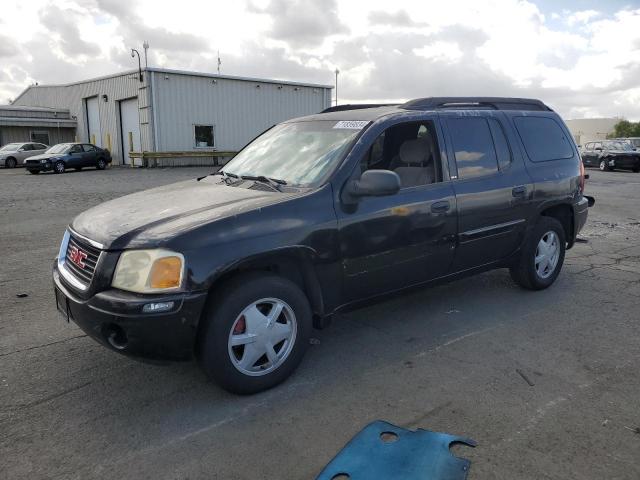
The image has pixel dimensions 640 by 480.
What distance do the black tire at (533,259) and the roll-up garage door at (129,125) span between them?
1044 inches

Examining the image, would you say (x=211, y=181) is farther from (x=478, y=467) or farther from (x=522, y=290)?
(x=522, y=290)

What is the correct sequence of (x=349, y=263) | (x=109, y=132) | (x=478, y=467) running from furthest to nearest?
1. (x=109, y=132)
2. (x=349, y=263)
3. (x=478, y=467)

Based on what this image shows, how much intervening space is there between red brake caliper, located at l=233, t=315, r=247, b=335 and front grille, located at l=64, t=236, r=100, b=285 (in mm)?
910

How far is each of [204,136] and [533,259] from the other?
25.7 m

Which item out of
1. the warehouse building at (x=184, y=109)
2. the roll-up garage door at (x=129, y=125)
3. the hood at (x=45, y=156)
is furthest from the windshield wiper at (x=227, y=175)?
the roll-up garage door at (x=129, y=125)

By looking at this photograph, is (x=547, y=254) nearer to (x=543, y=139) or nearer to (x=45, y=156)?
(x=543, y=139)

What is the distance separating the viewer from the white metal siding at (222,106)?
27100 mm

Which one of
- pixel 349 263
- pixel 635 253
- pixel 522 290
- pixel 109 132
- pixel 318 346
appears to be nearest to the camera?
pixel 349 263

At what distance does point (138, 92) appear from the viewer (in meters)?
27.1

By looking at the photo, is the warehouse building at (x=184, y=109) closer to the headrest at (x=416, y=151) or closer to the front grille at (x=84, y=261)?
the headrest at (x=416, y=151)

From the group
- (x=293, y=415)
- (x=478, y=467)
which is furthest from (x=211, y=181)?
(x=478, y=467)

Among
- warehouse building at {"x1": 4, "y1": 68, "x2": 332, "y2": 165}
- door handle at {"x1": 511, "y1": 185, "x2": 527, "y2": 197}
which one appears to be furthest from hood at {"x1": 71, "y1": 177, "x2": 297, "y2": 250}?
Answer: warehouse building at {"x1": 4, "y1": 68, "x2": 332, "y2": 165}

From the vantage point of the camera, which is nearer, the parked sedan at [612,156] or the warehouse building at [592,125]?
the parked sedan at [612,156]

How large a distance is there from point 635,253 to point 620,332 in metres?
3.59
